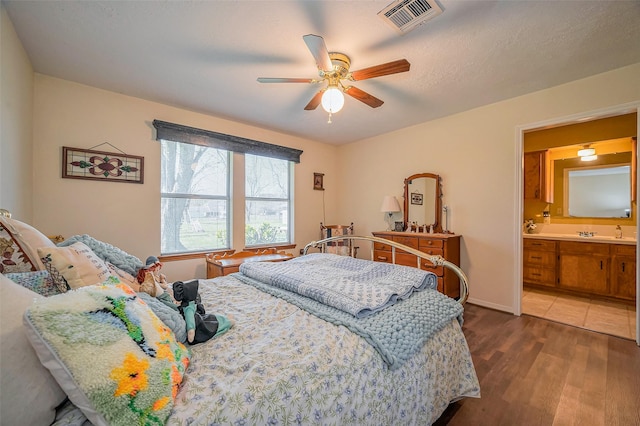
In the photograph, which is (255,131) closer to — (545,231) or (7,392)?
(7,392)

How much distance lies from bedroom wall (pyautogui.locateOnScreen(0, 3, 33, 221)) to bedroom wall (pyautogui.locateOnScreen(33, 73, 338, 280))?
136mm

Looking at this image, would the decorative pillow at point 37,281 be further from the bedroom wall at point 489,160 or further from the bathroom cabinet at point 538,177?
the bathroom cabinet at point 538,177

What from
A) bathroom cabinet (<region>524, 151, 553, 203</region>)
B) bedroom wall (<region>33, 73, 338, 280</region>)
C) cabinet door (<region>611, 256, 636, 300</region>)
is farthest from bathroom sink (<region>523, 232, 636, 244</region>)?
bedroom wall (<region>33, 73, 338, 280</region>)

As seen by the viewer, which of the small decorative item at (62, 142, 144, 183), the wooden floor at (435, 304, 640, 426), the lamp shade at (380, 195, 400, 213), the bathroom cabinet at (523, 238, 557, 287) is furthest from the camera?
the lamp shade at (380, 195, 400, 213)

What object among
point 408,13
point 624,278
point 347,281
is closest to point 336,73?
point 408,13

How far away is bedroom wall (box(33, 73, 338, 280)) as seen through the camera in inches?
99.3

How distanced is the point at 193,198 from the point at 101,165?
0.99 m

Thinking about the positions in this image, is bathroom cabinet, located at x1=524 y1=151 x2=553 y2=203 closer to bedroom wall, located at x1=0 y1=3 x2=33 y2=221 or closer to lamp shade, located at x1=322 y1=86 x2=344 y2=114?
lamp shade, located at x1=322 y1=86 x2=344 y2=114

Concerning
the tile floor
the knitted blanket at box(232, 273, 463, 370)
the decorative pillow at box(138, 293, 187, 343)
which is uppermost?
the decorative pillow at box(138, 293, 187, 343)

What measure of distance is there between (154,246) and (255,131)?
2091mm

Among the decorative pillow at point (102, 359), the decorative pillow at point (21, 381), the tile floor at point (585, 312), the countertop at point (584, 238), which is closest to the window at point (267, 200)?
the decorative pillow at point (102, 359)

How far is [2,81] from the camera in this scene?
1664mm

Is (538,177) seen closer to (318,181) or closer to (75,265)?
(318,181)

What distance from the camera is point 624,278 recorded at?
10.8 ft
